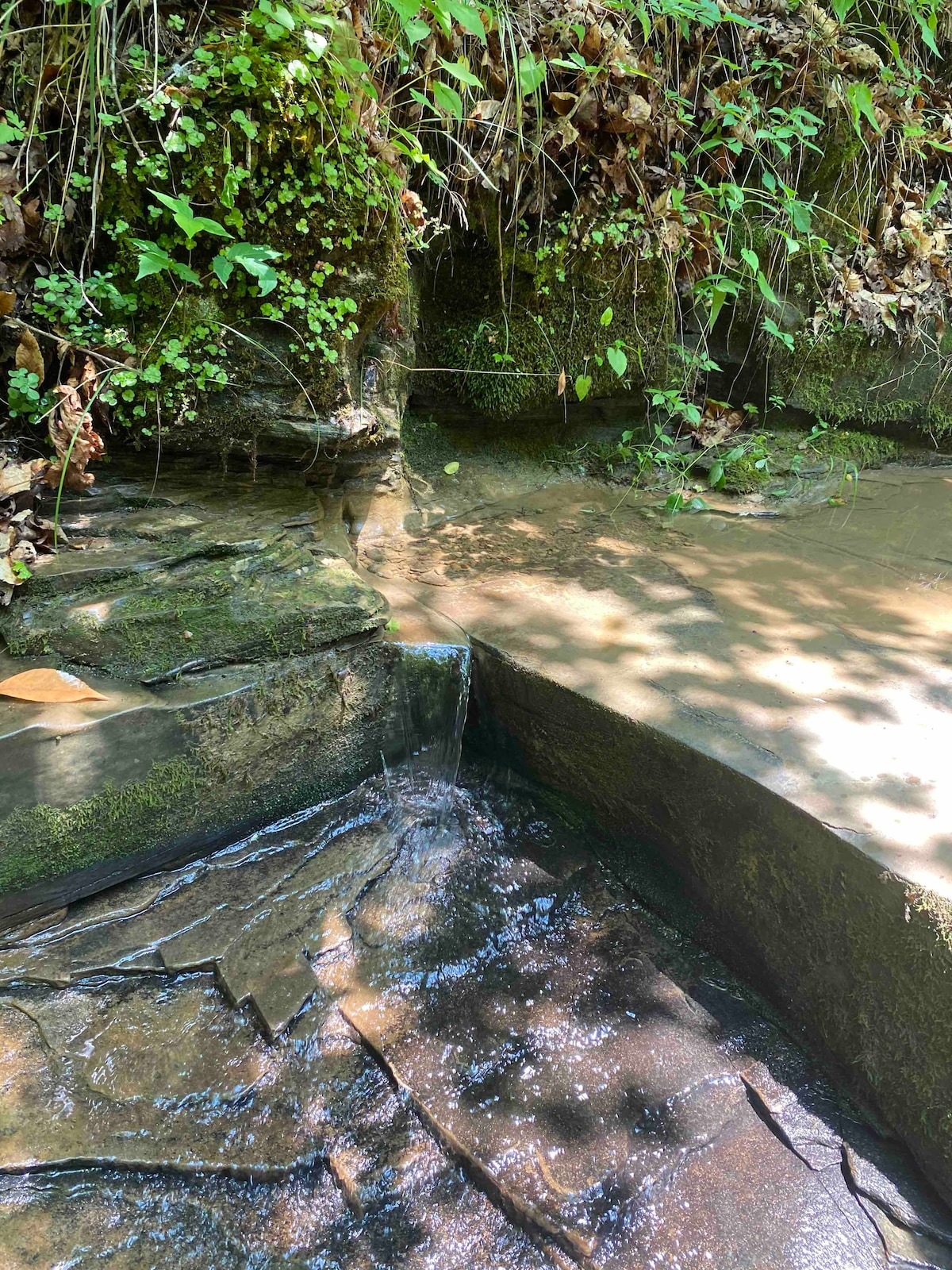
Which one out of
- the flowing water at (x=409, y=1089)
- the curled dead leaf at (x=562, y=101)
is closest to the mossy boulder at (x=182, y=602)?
the flowing water at (x=409, y=1089)

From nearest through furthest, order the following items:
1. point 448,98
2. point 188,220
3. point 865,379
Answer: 1. point 188,220
2. point 448,98
3. point 865,379

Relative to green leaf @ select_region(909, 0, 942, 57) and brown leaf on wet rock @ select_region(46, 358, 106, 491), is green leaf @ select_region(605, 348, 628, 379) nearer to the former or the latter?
brown leaf on wet rock @ select_region(46, 358, 106, 491)

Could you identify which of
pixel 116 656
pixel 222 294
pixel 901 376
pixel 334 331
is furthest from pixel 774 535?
pixel 116 656

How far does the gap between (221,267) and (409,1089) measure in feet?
7.53

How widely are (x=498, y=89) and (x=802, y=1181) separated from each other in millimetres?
3778

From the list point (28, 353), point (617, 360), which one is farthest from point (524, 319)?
point (28, 353)

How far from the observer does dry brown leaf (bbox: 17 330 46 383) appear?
91.4 inches

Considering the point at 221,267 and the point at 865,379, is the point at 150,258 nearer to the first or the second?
the point at 221,267

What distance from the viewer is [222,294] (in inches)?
101

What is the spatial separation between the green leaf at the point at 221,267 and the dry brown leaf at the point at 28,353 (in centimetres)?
57

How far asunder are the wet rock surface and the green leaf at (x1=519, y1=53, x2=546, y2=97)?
2.91 metres

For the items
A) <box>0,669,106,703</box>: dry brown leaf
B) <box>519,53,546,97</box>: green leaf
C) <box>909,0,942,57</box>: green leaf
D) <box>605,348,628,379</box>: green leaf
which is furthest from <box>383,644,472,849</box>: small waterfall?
<box>909,0,942,57</box>: green leaf

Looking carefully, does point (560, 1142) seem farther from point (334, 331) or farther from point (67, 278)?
point (67, 278)

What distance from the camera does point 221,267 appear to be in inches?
92.8
